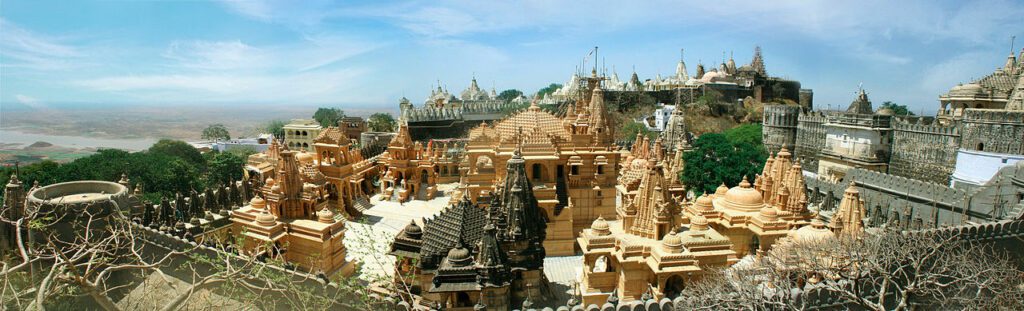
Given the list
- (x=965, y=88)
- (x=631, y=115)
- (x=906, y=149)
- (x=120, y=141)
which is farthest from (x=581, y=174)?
(x=120, y=141)

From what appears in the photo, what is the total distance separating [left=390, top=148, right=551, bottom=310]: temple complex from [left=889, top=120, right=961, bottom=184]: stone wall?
28121mm

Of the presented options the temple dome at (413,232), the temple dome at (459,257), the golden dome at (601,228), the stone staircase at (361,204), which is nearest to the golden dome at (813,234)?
the golden dome at (601,228)

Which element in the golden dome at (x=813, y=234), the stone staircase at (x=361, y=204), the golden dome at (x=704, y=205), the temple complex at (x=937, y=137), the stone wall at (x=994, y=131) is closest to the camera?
the golden dome at (x=813, y=234)

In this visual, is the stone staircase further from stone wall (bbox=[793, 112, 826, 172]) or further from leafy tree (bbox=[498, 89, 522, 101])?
leafy tree (bbox=[498, 89, 522, 101])

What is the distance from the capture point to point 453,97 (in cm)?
9556

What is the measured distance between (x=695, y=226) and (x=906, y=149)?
28.3 m

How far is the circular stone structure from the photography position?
1423cm

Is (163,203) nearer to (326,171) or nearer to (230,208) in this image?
(230,208)

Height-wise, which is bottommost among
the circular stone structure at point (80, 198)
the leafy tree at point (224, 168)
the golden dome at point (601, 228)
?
the leafy tree at point (224, 168)

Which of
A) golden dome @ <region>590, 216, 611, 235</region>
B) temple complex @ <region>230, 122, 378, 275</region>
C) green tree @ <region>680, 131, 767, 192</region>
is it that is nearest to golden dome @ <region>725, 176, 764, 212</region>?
golden dome @ <region>590, 216, 611, 235</region>

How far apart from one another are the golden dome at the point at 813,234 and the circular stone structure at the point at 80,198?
1967cm

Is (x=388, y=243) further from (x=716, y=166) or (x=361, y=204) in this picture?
(x=716, y=166)

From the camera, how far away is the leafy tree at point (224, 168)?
117ft

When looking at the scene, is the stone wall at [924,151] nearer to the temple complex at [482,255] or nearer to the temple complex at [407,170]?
the temple complex at [482,255]
